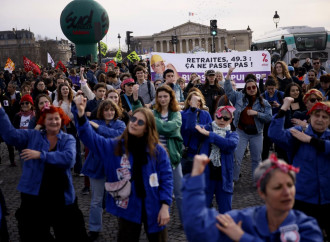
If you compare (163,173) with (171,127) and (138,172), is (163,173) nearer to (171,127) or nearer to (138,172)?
(138,172)

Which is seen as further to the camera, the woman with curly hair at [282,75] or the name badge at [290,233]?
the woman with curly hair at [282,75]

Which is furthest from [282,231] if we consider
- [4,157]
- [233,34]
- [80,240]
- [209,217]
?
[233,34]

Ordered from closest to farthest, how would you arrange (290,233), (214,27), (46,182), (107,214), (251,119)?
(290,233) → (46,182) → (107,214) → (251,119) → (214,27)

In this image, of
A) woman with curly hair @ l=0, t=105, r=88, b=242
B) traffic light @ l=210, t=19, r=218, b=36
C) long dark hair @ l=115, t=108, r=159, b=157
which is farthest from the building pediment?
long dark hair @ l=115, t=108, r=159, b=157

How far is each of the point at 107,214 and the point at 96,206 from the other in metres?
0.92

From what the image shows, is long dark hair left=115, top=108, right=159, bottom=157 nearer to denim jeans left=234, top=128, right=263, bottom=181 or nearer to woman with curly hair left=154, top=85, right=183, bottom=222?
woman with curly hair left=154, top=85, right=183, bottom=222

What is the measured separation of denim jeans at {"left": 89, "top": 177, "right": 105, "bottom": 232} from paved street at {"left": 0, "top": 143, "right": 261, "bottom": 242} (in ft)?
0.53

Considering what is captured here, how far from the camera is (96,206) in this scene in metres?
4.74

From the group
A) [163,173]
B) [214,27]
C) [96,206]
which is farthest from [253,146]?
[214,27]

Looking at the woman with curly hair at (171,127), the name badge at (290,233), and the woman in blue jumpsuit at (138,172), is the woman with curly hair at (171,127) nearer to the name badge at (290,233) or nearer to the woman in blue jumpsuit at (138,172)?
the woman in blue jumpsuit at (138,172)

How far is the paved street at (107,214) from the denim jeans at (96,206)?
0.16 m

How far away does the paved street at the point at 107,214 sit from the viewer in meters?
4.87

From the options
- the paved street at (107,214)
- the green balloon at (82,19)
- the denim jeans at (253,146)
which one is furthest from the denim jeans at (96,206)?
the green balloon at (82,19)

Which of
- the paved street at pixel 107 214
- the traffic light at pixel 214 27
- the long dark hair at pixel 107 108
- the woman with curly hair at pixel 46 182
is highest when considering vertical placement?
the traffic light at pixel 214 27
